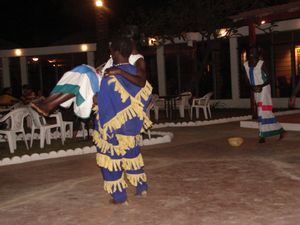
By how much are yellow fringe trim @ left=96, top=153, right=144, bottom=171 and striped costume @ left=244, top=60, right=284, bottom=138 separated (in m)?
4.04

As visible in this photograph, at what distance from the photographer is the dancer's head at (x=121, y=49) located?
494 centimetres

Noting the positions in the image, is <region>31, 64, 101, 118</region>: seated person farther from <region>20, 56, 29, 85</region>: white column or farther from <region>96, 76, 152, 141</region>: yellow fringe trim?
<region>20, 56, 29, 85</region>: white column

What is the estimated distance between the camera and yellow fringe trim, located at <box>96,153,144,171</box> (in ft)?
15.9

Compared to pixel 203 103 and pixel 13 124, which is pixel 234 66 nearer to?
pixel 203 103

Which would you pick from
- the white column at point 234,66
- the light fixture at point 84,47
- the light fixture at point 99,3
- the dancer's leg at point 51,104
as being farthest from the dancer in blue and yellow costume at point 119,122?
the light fixture at point 84,47

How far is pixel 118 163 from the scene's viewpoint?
4887 millimetres

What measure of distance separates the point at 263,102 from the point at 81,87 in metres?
4.55

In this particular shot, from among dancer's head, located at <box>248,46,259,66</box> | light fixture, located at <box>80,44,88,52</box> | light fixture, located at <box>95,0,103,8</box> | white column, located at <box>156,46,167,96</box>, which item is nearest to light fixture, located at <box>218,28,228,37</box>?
white column, located at <box>156,46,167,96</box>

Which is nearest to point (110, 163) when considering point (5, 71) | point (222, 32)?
point (222, 32)

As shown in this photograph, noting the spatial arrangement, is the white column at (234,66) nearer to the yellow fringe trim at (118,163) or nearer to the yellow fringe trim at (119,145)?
the yellow fringe trim at (118,163)

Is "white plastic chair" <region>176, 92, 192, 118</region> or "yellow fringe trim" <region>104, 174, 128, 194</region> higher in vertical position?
"white plastic chair" <region>176, 92, 192, 118</region>

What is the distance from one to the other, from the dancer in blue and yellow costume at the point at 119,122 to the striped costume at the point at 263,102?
12.7ft

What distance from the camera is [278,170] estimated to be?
6410mm

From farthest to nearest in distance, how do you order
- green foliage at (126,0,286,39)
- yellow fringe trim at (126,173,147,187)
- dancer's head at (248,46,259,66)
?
green foliage at (126,0,286,39) → dancer's head at (248,46,259,66) → yellow fringe trim at (126,173,147,187)
